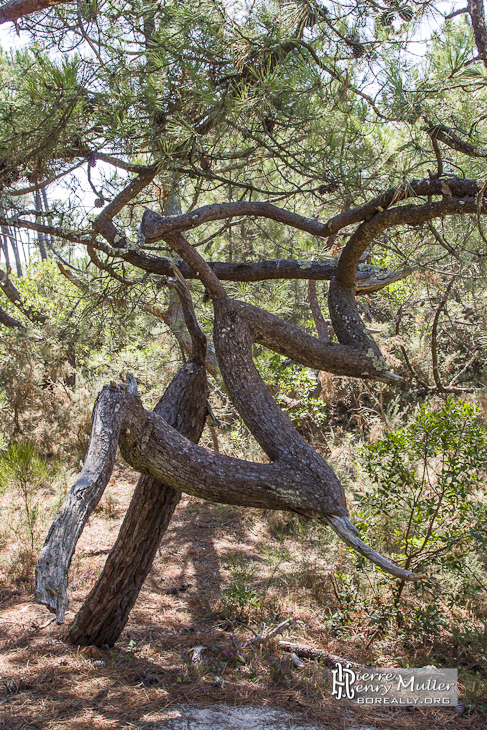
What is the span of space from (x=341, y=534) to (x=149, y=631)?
2093 millimetres

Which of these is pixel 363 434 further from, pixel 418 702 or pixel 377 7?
pixel 377 7

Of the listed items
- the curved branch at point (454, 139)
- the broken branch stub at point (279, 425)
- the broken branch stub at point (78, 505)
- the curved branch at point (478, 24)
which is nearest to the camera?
the broken branch stub at point (78, 505)

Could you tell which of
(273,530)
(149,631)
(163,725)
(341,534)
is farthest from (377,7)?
(273,530)

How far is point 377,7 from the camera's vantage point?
2727mm

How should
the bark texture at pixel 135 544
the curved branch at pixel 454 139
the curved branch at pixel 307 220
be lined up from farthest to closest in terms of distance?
1. the bark texture at pixel 135 544
2. the curved branch at pixel 307 220
3. the curved branch at pixel 454 139

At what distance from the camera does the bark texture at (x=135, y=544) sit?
3.08 meters

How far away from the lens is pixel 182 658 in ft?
10.2

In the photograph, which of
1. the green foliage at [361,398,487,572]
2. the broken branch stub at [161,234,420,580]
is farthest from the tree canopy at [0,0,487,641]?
the green foliage at [361,398,487,572]

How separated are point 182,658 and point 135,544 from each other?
2.45 ft

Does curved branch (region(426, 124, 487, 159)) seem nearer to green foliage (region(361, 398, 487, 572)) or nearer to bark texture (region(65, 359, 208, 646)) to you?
green foliage (region(361, 398, 487, 572))

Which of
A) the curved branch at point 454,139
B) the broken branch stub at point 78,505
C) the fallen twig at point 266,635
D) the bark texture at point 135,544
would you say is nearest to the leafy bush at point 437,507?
the fallen twig at point 266,635

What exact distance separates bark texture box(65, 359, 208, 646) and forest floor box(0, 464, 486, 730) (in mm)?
144

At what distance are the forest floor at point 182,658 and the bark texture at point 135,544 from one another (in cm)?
14

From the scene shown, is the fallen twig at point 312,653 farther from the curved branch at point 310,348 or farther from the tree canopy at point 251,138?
the curved branch at point 310,348
